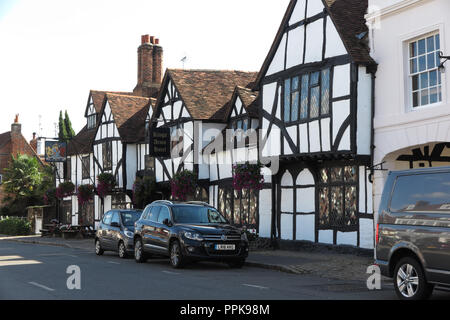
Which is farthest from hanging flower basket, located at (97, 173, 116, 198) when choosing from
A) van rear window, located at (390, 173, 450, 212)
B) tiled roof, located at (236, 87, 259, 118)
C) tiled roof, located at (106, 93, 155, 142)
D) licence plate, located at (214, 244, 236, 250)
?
van rear window, located at (390, 173, 450, 212)

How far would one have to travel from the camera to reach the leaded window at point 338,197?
19.9 m

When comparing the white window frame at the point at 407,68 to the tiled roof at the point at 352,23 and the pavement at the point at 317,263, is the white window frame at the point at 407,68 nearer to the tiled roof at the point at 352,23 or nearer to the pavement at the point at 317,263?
the tiled roof at the point at 352,23

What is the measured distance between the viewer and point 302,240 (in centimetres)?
2205

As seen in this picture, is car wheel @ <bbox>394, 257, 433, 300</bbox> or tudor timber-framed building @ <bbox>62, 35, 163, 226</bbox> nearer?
car wheel @ <bbox>394, 257, 433, 300</bbox>

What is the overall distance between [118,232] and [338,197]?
743cm

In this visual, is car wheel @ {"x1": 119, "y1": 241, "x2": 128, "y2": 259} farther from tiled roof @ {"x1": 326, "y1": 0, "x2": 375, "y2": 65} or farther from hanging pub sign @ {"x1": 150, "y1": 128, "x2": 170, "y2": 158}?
tiled roof @ {"x1": 326, "y1": 0, "x2": 375, "y2": 65}

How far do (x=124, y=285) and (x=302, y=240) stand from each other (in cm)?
1084

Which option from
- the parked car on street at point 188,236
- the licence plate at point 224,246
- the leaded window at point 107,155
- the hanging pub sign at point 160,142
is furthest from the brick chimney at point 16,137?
the licence plate at point 224,246

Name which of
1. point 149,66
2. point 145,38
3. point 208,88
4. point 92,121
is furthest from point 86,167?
point 208,88

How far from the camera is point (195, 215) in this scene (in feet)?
56.6

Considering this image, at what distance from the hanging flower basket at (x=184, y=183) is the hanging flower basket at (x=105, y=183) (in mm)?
9939

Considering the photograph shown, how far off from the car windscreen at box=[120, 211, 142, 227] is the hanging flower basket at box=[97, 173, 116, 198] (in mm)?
15634

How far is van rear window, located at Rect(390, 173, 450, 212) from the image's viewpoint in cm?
945
